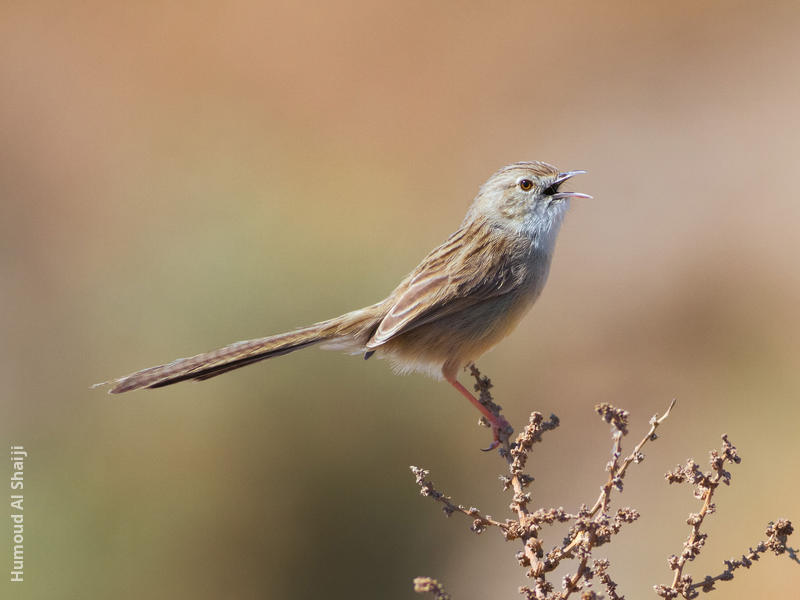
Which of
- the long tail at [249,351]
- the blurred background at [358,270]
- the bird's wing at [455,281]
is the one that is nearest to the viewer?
the long tail at [249,351]

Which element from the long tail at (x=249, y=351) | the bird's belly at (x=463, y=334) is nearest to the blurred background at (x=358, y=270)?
the long tail at (x=249, y=351)

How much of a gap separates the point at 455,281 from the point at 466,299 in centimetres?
12

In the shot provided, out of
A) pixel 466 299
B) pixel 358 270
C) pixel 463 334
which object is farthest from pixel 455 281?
pixel 358 270

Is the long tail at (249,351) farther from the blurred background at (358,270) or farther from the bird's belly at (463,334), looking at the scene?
the blurred background at (358,270)

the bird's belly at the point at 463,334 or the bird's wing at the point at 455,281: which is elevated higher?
the bird's wing at the point at 455,281

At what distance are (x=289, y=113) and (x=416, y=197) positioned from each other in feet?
10.6

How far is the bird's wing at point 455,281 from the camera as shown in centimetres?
502

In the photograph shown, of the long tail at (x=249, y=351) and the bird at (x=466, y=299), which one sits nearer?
the long tail at (x=249, y=351)

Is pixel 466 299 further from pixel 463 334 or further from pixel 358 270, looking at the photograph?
pixel 358 270

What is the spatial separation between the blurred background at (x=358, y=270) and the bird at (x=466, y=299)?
2219mm

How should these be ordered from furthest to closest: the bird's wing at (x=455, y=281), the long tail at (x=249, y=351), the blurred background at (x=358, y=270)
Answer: the blurred background at (x=358, y=270), the bird's wing at (x=455, y=281), the long tail at (x=249, y=351)

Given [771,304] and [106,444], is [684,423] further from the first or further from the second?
[106,444]

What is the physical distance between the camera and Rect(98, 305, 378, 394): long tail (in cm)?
429

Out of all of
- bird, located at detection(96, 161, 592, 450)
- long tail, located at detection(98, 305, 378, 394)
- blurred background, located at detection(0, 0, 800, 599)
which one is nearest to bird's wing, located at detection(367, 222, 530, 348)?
bird, located at detection(96, 161, 592, 450)
